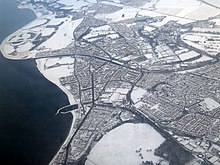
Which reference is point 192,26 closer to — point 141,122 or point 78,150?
point 141,122

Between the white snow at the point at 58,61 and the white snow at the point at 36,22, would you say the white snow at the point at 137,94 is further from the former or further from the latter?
the white snow at the point at 36,22

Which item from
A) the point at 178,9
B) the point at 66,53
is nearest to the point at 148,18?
the point at 178,9

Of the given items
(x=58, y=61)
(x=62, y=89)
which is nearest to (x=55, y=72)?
(x=58, y=61)

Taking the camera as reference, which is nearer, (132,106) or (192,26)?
(132,106)

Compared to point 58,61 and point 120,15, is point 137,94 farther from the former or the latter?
point 120,15

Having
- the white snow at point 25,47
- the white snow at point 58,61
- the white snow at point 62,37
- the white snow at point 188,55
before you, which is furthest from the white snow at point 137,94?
the white snow at point 25,47
